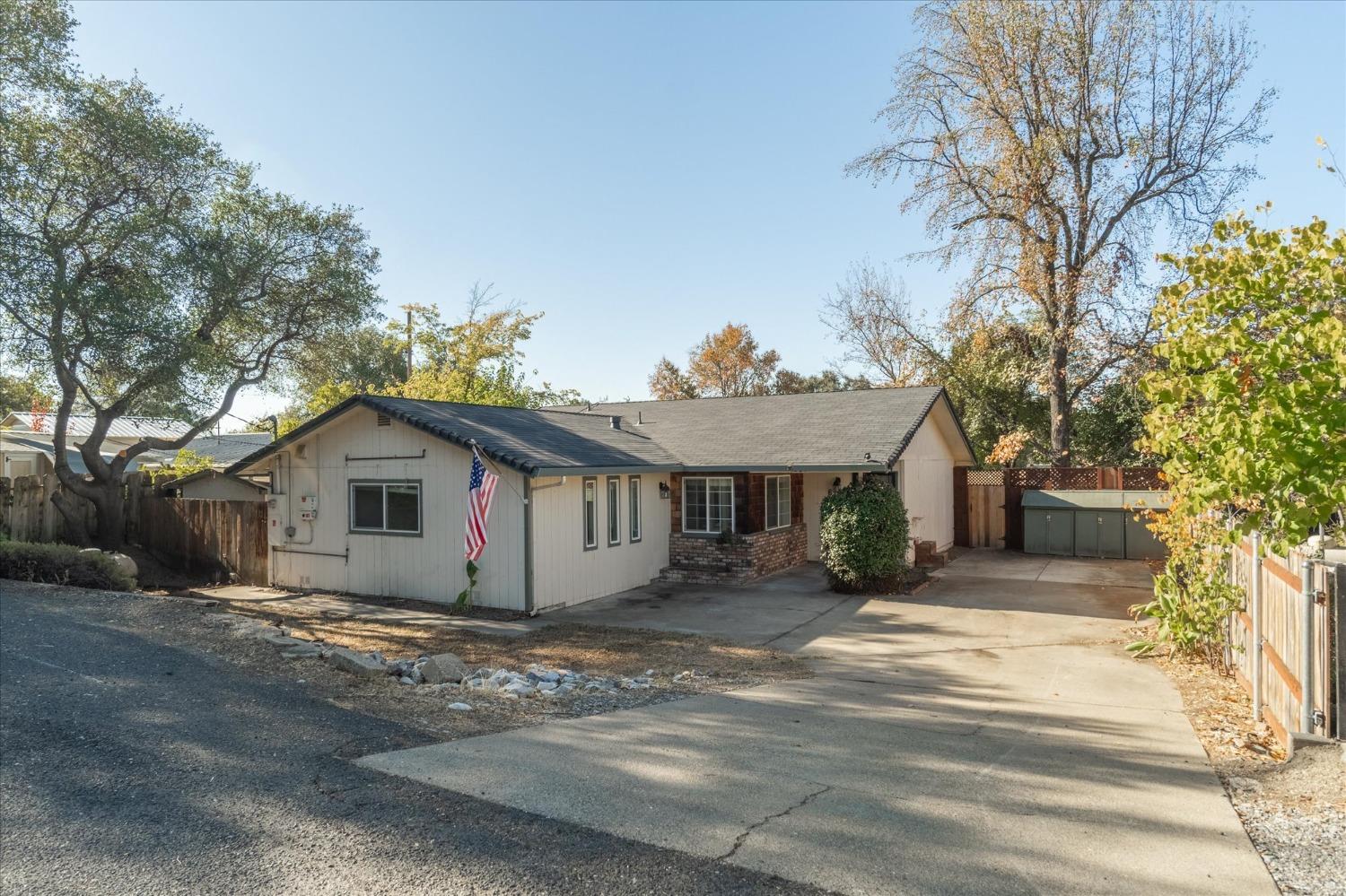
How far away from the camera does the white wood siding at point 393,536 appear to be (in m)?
12.3

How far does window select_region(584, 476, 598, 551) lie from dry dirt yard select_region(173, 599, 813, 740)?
248 centimetres

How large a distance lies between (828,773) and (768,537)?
10975mm

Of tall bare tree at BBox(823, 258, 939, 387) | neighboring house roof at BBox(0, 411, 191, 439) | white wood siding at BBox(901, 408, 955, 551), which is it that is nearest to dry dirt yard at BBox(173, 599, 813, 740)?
white wood siding at BBox(901, 408, 955, 551)

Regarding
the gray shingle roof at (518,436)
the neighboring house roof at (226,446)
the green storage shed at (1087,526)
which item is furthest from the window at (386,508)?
the neighboring house roof at (226,446)

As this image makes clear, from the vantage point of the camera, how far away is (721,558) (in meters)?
15.2

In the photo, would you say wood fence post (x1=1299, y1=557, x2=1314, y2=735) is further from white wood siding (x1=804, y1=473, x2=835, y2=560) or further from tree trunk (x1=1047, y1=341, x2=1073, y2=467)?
tree trunk (x1=1047, y1=341, x2=1073, y2=467)

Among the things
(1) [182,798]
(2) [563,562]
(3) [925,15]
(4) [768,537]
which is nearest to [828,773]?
(1) [182,798]

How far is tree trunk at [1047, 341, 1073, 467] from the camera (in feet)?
76.3

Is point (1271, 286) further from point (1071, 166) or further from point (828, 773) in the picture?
point (1071, 166)

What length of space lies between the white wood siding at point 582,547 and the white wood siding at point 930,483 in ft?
17.5

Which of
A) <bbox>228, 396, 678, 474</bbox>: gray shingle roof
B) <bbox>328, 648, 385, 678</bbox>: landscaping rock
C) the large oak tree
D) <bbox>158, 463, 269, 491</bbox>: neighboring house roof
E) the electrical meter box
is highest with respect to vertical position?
the large oak tree

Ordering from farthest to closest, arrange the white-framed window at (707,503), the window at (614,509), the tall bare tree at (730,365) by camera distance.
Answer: the tall bare tree at (730,365) → the white-framed window at (707,503) → the window at (614,509)

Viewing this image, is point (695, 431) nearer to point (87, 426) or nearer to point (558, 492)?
point (558, 492)

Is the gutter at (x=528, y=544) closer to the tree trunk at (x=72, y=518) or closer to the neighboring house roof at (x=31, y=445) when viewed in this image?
the tree trunk at (x=72, y=518)
